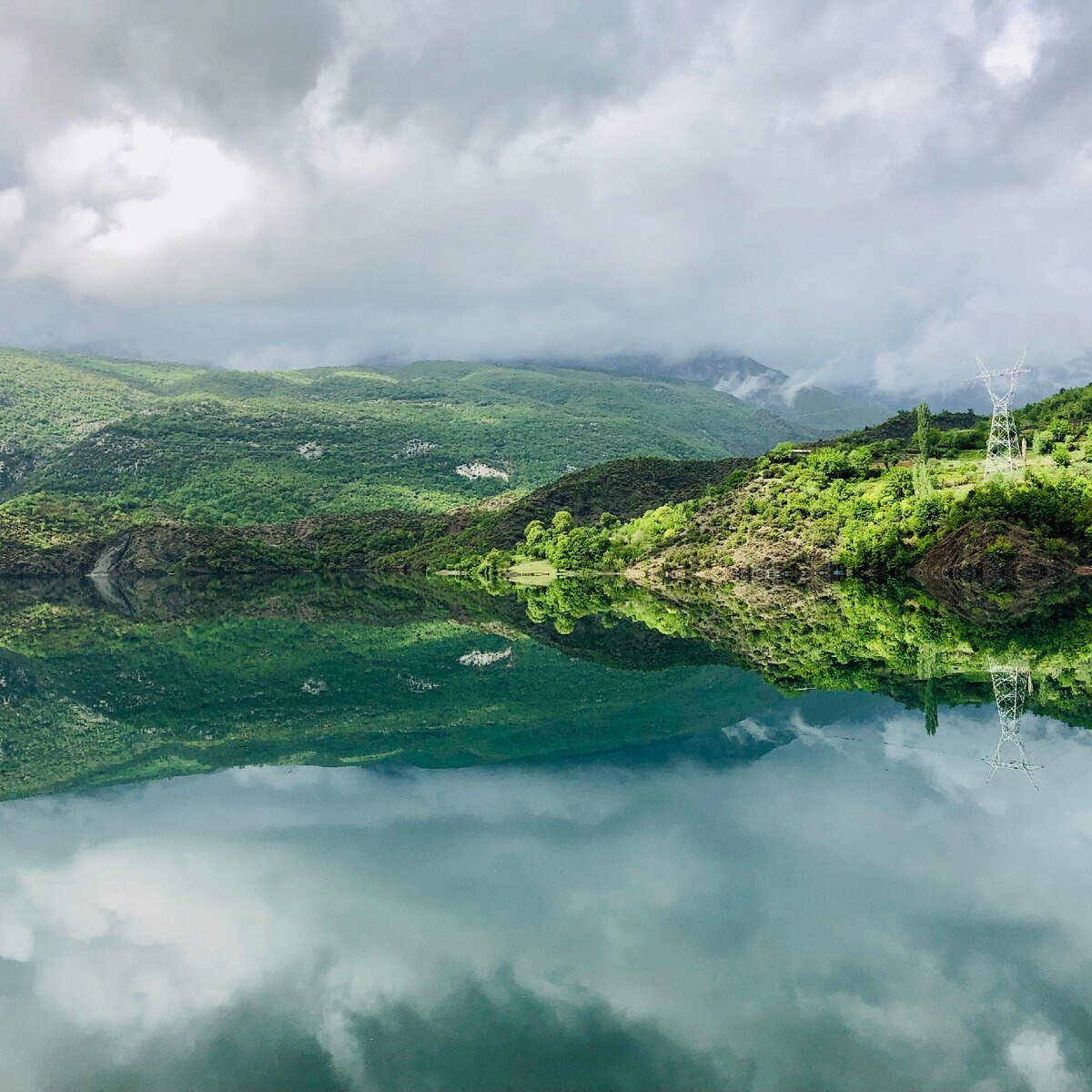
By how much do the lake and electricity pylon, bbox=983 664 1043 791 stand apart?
104 millimetres

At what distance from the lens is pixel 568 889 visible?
11.6 meters

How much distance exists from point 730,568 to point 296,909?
7023 centimetres

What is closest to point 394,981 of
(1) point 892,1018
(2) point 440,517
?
(1) point 892,1018

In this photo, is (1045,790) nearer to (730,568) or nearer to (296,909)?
(296,909)

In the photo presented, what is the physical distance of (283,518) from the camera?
17450 cm

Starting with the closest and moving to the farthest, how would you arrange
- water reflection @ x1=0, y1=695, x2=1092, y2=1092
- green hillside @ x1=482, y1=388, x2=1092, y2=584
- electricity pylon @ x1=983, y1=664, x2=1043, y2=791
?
water reflection @ x1=0, y1=695, x2=1092, y2=1092, electricity pylon @ x1=983, y1=664, x2=1043, y2=791, green hillside @ x1=482, y1=388, x2=1092, y2=584

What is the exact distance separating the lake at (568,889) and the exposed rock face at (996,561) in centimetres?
3633

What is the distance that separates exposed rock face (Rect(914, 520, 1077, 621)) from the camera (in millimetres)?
59781

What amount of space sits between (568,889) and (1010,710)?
14.3 metres

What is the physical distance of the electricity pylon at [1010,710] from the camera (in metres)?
16.6

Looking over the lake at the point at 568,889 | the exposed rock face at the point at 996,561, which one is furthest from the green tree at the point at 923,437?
the lake at the point at 568,889

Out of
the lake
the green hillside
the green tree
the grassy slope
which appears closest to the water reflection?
the lake

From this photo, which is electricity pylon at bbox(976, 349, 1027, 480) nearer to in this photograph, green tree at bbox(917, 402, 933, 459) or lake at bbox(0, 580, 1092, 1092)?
green tree at bbox(917, 402, 933, 459)

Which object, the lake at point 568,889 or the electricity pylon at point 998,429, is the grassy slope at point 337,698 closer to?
the lake at point 568,889
